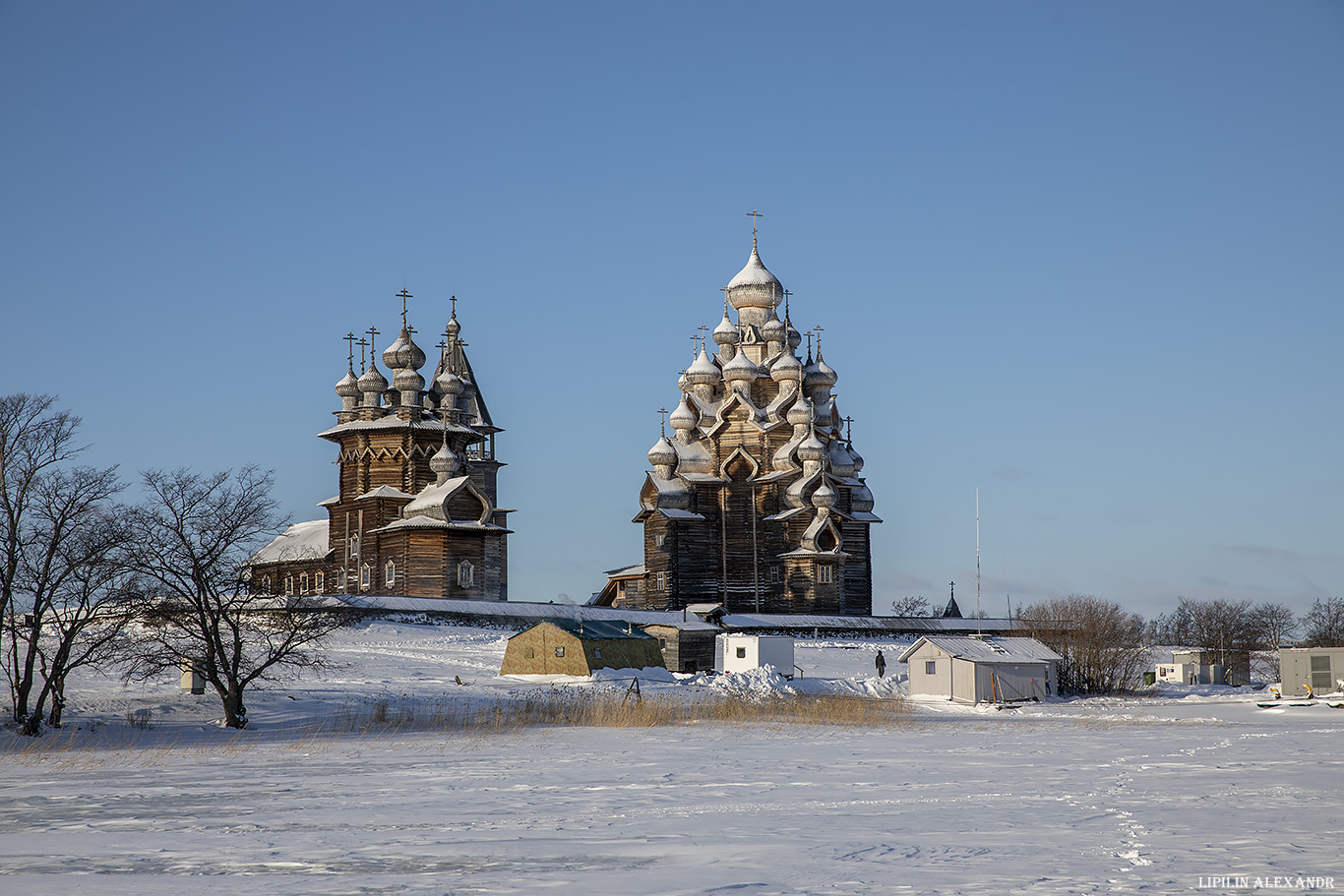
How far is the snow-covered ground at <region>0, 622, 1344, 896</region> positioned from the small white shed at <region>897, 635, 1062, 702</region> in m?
12.3

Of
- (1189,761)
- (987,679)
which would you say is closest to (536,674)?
(987,679)

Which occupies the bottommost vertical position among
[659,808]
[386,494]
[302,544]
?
[659,808]

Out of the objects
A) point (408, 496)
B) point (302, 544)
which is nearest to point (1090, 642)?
point (408, 496)

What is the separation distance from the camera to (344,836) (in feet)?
38.1

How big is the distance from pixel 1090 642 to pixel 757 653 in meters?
13.0

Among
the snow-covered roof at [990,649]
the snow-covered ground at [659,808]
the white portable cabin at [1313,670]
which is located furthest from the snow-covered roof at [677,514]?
the snow-covered ground at [659,808]

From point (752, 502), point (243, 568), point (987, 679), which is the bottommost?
point (987, 679)

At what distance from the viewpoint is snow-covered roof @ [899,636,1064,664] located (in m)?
39.5

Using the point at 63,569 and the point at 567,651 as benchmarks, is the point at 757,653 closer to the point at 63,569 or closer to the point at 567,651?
the point at 567,651

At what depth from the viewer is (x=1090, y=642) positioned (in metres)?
46.9

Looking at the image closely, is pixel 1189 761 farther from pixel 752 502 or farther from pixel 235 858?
pixel 752 502

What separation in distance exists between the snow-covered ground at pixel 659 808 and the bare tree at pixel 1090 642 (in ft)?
66.0

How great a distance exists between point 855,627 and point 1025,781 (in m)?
41.1

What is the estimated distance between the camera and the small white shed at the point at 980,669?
127ft
